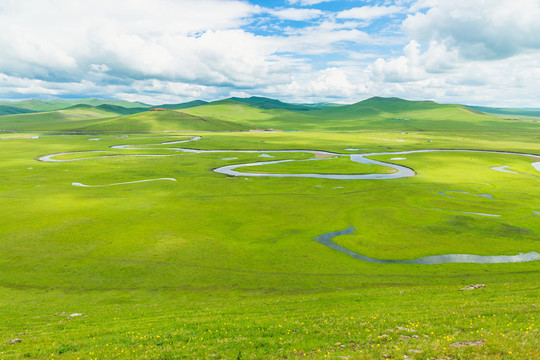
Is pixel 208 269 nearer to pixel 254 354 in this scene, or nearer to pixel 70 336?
pixel 70 336

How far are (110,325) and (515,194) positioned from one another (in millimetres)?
104042

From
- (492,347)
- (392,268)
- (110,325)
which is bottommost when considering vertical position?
(392,268)

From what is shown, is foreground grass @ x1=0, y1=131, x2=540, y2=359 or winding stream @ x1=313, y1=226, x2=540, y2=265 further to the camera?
winding stream @ x1=313, y1=226, x2=540, y2=265

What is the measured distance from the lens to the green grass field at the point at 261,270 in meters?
19.5

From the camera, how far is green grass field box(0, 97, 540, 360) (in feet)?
63.9

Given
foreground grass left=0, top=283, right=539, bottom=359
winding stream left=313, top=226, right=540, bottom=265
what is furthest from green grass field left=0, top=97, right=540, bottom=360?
winding stream left=313, top=226, right=540, bottom=265

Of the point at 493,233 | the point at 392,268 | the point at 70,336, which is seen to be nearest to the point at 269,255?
the point at 392,268

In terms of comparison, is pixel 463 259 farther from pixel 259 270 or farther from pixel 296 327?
pixel 296 327

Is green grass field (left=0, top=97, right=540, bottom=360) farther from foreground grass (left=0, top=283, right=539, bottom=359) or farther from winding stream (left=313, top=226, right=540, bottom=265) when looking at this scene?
winding stream (left=313, top=226, right=540, bottom=265)

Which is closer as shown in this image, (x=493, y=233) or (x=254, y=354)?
(x=254, y=354)

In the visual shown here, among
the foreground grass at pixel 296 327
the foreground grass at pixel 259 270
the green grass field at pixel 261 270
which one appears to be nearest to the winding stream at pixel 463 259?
the green grass field at pixel 261 270

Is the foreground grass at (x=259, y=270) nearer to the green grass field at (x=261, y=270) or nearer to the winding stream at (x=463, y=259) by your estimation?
the green grass field at (x=261, y=270)

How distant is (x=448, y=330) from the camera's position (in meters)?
→ 19.7

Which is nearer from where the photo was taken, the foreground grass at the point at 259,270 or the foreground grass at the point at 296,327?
the foreground grass at the point at 296,327
